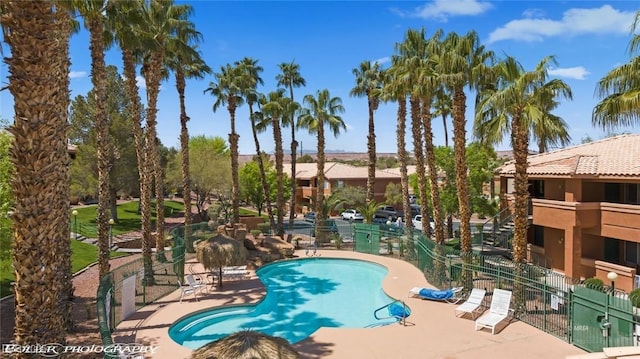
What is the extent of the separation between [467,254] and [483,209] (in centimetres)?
1783

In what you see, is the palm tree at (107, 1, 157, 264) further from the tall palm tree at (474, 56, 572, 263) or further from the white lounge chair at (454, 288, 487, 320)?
the tall palm tree at (474, 56, 572, 263)

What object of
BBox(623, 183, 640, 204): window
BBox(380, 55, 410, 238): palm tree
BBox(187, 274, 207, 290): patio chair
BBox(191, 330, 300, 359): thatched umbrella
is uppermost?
BBox(380, 55, 410, 238): palm tree

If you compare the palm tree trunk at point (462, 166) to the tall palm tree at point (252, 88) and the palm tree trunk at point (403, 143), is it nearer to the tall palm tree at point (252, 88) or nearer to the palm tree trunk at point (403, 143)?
the palm tree trunk at point (403, 143)

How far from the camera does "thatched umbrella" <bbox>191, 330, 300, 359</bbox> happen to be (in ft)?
23.8

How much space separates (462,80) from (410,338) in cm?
1206

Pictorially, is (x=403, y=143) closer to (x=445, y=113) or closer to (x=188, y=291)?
(x=445, y=113)

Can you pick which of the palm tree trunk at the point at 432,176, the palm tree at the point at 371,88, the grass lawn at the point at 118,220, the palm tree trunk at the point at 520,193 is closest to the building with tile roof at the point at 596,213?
the palm tree trunk at the point at 432,176

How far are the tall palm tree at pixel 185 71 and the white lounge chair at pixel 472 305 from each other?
17.2m

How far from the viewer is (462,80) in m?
19.6

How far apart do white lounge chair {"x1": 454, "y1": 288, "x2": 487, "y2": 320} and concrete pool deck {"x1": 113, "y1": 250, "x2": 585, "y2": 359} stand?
267mm

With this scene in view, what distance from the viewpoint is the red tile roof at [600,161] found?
19.5 metres

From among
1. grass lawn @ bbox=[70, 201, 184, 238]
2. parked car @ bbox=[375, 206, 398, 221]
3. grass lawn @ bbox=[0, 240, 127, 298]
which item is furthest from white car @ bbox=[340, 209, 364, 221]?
grass lawn @ bbox=[0, 240, 127, 298]

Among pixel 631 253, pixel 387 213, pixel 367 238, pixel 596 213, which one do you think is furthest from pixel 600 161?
pixel 387 213

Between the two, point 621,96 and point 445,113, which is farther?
point 445,113
